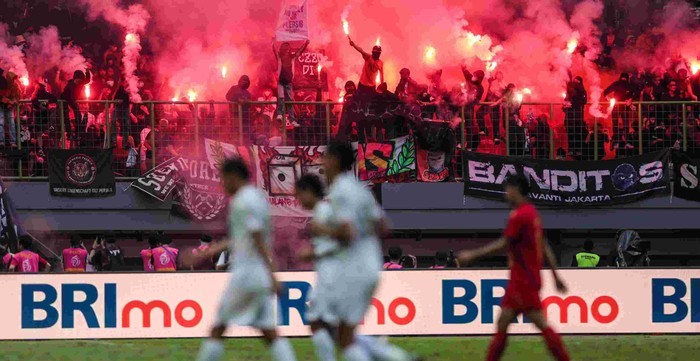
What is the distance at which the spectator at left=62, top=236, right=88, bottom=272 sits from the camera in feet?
69.5

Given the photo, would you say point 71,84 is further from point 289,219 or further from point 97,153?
point 289,219

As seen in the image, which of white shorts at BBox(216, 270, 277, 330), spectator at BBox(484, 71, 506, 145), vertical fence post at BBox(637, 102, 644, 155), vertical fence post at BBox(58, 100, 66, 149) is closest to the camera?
white shorts at BBox(216, 270, 277, 330)

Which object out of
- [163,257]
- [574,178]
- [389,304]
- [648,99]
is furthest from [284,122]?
[389,304]

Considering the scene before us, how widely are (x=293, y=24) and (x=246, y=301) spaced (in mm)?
12570

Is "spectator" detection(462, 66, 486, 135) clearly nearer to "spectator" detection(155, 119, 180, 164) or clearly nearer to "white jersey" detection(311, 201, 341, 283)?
"spectator" detection(155, 119, 180, 164)

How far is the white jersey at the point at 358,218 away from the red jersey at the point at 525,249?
1777mm

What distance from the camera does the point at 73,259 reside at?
21.2 meters

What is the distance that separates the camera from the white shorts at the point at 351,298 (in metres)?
9.43

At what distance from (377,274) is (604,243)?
15.1 m

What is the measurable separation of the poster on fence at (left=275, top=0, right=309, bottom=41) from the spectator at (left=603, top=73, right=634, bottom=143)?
526cm

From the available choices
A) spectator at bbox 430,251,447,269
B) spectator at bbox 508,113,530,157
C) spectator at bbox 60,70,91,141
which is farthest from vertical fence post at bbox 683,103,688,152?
spectator at bbox 60,70,91,141

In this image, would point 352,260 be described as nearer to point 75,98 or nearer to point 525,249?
point 525,249

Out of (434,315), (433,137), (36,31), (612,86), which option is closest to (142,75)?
(36,31)

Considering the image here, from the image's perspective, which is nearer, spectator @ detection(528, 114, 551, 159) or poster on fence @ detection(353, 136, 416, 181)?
poster on fence @ detection(353, 136, 416, 181)
